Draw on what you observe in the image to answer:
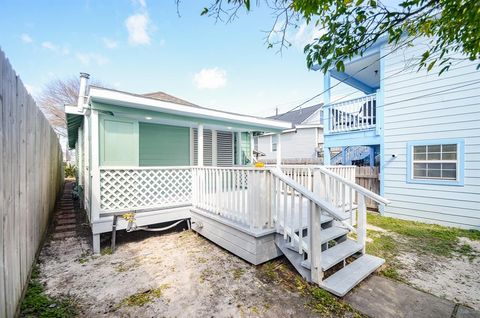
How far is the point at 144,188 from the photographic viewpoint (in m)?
4.59

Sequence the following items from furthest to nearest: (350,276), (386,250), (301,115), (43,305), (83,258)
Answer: (301,115)
(386,250)
(83,258)
(350,276)
(43,305)

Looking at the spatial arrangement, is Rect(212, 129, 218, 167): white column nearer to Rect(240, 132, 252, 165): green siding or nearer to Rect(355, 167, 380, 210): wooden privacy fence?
Rect(240, 132, 252, 165): green siding

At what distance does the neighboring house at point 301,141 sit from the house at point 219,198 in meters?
9.43

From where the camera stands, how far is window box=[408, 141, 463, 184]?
5.37m

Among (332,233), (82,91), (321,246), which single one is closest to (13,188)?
(321,246)

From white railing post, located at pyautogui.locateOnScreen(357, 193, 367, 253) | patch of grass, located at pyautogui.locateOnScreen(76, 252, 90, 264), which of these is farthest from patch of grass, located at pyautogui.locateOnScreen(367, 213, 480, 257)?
patch of grass, located at pyautogui.locateOnScreen(76, 252, 90, 264)

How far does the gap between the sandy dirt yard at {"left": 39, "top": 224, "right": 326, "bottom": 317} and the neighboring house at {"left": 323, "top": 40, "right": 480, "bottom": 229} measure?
5.37m

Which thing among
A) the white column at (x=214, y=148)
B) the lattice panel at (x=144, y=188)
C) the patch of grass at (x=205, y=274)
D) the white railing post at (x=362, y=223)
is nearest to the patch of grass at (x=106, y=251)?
the lattice panel at (x=144, y=188)

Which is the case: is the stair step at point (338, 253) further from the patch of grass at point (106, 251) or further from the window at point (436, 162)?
the window at point (436, 162)

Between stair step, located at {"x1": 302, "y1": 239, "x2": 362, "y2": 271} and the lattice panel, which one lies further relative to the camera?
the lattice panel

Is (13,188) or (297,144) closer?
(13,188)

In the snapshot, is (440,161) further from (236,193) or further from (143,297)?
(143,297)

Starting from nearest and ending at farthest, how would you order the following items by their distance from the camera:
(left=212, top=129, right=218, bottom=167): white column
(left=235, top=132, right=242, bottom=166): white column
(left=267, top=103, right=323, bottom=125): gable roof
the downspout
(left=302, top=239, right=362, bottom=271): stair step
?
(left=302, top=239, right=362, bottom=271): stair step, the downspout, (left=212, top=129, right=218, bottom=167): white column, (left=235, top=132, right=242, bottom=166): white column, (left=267, top=103, right=323, bottom=125): gable roof

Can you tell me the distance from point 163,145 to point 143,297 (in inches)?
177
